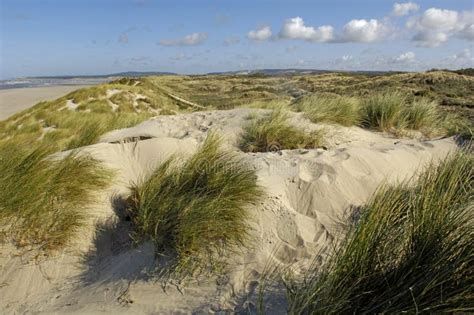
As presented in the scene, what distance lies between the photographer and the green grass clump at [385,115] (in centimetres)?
719

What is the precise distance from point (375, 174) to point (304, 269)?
6.58 ft

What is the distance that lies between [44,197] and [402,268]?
295 centimetres

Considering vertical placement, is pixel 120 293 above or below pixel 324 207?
below

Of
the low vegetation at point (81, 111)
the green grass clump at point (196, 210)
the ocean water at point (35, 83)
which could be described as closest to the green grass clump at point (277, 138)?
the green grass clump at point (196, 210)

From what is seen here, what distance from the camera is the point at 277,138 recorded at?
5.87 m

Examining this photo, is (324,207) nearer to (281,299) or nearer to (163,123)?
(281,299)

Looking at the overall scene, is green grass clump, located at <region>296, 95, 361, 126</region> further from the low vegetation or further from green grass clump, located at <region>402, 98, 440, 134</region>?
the low vegetation

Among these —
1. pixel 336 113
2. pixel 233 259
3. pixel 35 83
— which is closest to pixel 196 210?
pixel 233 259

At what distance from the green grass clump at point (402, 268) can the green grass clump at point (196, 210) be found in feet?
2.59

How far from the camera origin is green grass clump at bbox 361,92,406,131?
23.6ft

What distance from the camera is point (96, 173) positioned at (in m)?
4.15

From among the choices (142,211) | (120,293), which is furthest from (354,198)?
(120,293)

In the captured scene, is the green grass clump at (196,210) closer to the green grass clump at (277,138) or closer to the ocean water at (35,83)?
the green grass clump at (277,138)

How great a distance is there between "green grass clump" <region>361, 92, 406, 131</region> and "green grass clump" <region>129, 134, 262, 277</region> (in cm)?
422
